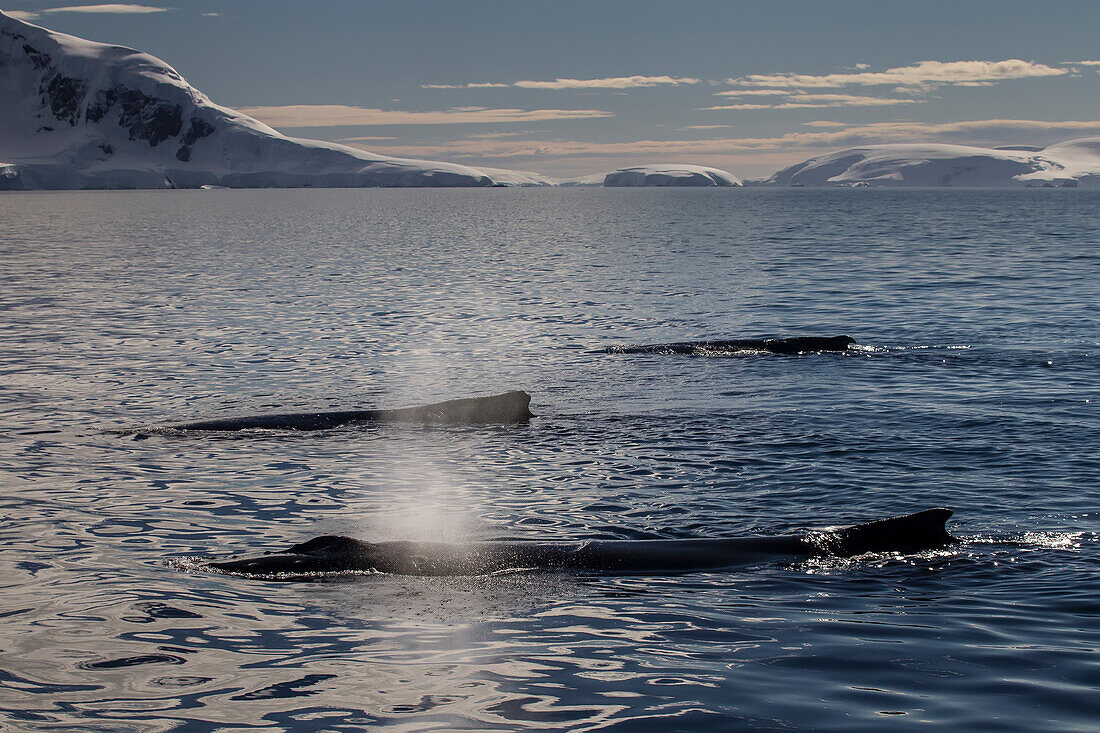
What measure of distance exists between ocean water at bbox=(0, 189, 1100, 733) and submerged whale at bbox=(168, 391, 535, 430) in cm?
46

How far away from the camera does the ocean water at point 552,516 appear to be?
28.2 feet

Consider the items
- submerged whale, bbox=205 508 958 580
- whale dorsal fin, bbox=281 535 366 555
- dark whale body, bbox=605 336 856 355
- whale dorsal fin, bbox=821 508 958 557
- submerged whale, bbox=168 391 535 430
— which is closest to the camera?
submerged whale, bbox=205 508 958 580

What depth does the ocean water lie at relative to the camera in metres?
8.59

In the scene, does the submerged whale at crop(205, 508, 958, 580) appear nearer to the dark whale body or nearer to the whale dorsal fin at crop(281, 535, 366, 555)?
the whale dorsal fin at crop(281, 535, 366, 555)

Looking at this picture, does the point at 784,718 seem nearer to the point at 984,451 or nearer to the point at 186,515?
the point at 186,515

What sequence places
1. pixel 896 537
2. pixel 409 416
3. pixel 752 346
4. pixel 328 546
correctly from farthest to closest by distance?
pixel 752 346 → pixel 409 416 → pixel 896 537 → pixel 328 546

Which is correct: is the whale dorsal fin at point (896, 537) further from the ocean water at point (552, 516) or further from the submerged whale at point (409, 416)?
the submerged whale at point (409, 416)

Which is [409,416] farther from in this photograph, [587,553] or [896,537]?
[896,537]

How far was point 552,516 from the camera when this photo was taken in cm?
1413

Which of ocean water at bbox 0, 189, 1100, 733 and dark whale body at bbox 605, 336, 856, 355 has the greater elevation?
dark whale body at bbox 605, 336, 856, 355

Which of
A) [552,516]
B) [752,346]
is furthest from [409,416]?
[752,346]

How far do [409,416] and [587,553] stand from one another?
9.08 m

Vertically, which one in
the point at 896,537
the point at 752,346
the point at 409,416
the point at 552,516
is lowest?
the point at 552,516

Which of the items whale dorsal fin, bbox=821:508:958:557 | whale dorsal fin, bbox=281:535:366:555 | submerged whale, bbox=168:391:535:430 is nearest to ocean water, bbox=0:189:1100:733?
whale dorsal fin, bbox=821:508:958:557
